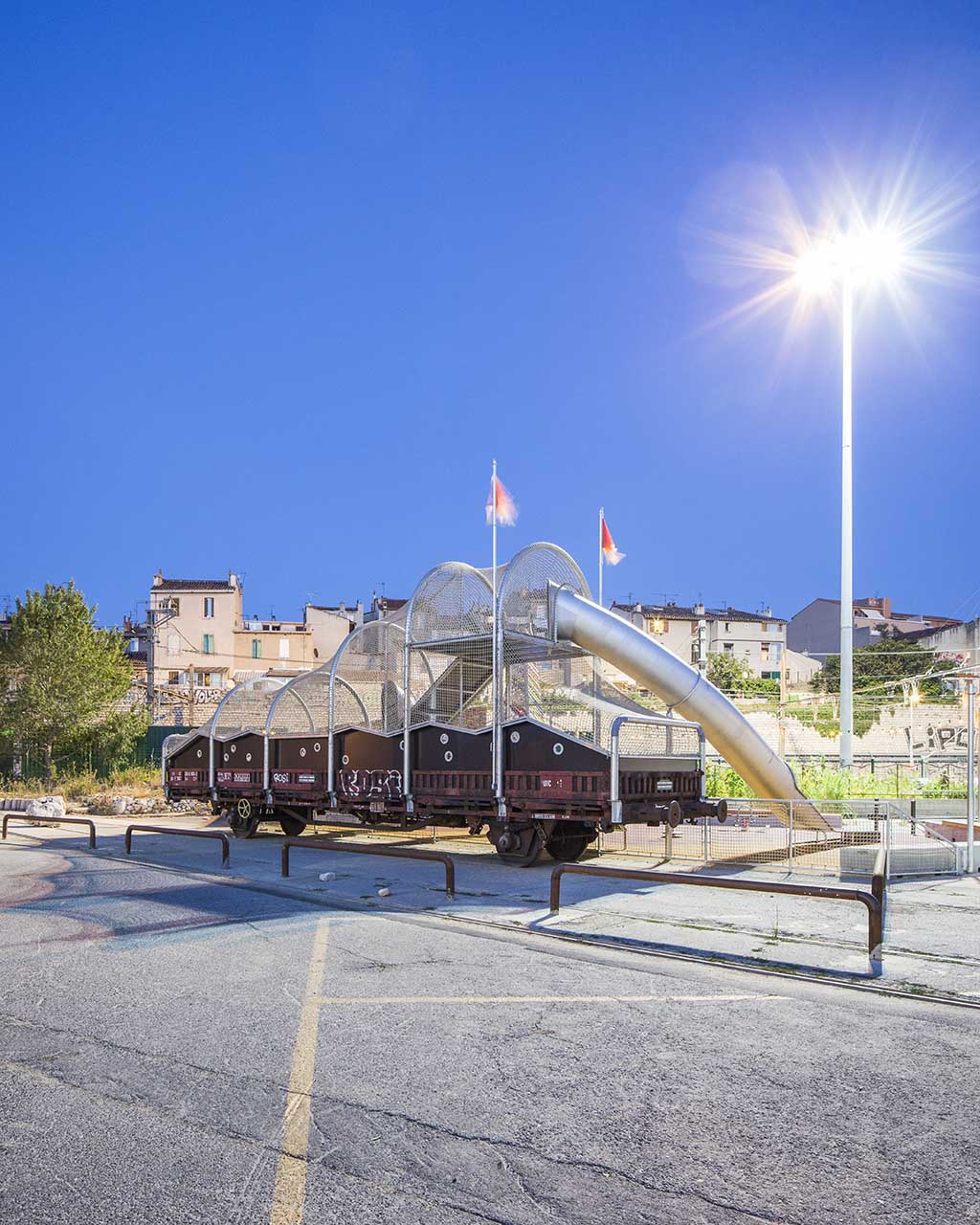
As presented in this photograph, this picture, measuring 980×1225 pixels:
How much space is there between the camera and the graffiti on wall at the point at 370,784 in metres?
18.5

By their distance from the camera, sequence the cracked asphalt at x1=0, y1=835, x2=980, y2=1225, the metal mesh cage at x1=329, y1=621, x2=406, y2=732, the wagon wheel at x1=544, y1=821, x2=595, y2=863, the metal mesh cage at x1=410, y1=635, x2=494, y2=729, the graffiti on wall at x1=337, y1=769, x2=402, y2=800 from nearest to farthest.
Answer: the cracked asphalt at x1=0, y1=835, x2=980, y2=1225, the wagon wheel at x1=544, y1=821, x2=595, y2=863, the metal mesh cage at x1=410, y1=635, x2=494, y2=729, the graffiti on wall at x1=337, y1=769, x2=402, y2=800, the metal mesh cage at x1=329, y1=621, x2=406, y2=732

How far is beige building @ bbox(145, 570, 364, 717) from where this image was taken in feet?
227

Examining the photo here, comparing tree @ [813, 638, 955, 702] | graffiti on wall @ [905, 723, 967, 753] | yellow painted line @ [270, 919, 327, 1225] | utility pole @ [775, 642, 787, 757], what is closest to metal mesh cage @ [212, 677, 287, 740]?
utility pole @ [775, 642, 787, 757]

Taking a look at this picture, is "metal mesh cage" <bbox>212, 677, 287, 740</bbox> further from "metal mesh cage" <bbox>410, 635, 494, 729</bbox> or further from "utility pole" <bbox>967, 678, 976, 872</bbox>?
"utility pole" <bbox>967, 678, 976, 872</bbox>

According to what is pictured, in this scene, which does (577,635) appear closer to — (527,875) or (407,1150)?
(527,875)

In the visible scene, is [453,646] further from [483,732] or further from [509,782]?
[509,782]

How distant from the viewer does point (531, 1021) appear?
6.73 metres

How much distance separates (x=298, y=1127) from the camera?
4.79 m

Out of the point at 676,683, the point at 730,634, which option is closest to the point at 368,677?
the point at 676,683

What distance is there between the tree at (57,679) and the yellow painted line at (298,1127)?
29.3 metres

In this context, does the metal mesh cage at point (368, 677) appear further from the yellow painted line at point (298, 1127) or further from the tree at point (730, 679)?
the tree at point (730, 679)

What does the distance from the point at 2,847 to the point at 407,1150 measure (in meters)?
17.2

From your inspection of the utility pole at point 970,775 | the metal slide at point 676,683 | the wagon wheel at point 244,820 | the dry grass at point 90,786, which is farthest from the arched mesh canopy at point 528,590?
the dry grass at point 90,786

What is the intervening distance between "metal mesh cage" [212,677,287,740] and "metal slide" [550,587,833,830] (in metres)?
8.73
